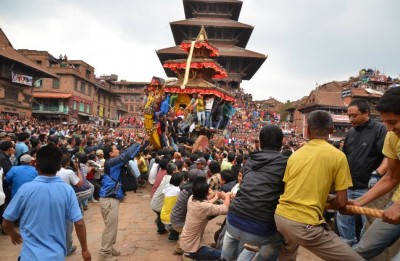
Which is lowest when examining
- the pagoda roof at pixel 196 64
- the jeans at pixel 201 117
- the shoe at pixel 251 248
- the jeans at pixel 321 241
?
the shoe at pixel 251 248

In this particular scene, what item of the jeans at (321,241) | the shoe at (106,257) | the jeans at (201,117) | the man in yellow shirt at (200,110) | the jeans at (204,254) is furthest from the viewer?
the jeans at (201,117)

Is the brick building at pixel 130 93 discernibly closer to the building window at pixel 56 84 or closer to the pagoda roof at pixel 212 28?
the building window at pixel 56 84

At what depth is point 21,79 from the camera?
29.1 meters

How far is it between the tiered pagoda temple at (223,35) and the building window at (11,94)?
1398 centimetres

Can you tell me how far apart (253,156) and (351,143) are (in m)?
2.18

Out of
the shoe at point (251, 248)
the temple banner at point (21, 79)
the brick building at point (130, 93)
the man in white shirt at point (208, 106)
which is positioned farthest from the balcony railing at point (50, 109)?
the shoe at point (251, 248)

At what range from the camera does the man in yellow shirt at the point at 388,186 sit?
8.04ft

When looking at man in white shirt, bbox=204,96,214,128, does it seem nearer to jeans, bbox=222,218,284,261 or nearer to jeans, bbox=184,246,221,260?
jeans, bbox=184,246,221,260

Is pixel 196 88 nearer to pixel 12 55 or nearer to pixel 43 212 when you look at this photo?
pixel 43 212

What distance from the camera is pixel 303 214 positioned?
8.09 ft

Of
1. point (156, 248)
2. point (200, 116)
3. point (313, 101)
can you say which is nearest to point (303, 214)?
point (156, 248)

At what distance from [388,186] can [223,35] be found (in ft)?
112

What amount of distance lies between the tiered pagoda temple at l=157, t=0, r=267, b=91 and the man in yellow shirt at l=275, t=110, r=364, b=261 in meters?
28.2

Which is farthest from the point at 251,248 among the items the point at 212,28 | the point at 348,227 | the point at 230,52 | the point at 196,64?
the point at 212,28
